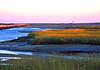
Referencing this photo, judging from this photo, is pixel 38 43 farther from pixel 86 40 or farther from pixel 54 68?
pixel 54 68

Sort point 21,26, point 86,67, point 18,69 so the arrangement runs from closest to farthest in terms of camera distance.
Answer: point 18,69
point 86,67
point 21,26

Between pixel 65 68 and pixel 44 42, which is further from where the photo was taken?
pixel 44 42

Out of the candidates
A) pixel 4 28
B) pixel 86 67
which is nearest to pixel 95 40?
pixel 86 67

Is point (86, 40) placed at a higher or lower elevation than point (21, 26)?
higher

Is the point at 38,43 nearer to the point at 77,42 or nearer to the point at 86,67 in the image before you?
the point at 77,42

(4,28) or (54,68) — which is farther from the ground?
(54,68)

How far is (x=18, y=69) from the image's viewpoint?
11133 millimetres

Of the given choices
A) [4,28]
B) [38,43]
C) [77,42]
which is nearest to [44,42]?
[38,43]

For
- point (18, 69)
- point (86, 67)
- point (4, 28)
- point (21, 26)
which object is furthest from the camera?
point (21, 26)

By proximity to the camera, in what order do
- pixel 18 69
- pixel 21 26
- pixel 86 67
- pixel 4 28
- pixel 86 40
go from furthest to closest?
pixel 21 26, pixel 4 28, pixel 86 40, pixel 86 67, pixel 18 69

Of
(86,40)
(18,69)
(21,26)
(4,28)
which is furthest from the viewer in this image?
(21,26)

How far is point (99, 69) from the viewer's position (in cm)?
1135

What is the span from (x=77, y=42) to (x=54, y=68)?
50.7 feet

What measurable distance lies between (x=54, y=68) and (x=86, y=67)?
1339 mm
